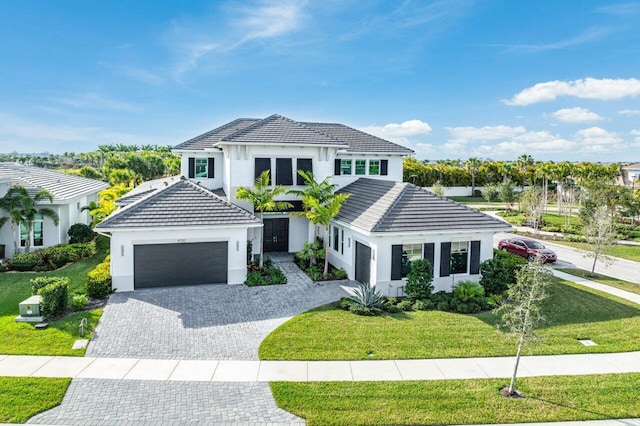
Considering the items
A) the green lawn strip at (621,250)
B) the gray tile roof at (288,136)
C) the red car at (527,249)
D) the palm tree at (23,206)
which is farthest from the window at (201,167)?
the green lawn strip at (621,250)

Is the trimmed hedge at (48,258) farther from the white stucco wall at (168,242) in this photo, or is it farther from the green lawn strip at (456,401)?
the green lawn strip at (456,401)

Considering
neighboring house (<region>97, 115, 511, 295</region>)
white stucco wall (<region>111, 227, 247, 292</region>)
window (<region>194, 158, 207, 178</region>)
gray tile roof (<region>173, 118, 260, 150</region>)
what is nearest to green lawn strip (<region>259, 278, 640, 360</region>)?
neighboring house (<region>97, 115, 511, 295</region>)

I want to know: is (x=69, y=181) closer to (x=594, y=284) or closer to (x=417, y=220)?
(x=417, y=220)

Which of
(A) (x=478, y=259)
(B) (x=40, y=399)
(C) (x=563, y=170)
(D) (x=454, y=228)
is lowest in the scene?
(B) (x=40, y=399)

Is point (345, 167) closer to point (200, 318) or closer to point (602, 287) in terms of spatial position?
point (200, 318)

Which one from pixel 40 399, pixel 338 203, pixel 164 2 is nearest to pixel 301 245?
pixel 338 203

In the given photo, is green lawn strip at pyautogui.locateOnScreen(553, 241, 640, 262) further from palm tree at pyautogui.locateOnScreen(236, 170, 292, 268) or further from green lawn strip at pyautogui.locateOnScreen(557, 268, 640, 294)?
palm tree at pyautogui.locateOnScreen(236, 170, 292, 268)
